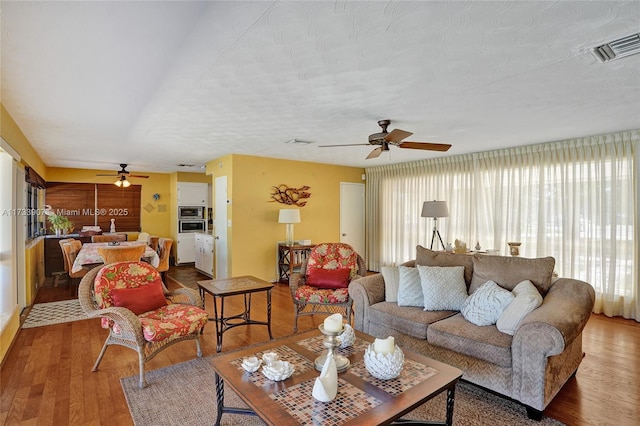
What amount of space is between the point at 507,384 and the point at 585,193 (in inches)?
147

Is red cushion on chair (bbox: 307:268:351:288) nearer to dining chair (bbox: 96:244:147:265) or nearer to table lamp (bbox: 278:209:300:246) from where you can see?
table lamp (bbox: 278:209:300:246)

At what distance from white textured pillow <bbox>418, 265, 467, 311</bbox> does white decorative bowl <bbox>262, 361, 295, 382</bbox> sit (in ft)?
5.61

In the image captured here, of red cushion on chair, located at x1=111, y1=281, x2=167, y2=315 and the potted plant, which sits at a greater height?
the potted plant

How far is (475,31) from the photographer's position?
6.47 feet

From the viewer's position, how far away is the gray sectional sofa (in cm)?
223

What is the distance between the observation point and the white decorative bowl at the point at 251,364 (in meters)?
1.94

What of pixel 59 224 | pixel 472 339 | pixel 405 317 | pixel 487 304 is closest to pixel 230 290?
pixel 405 317

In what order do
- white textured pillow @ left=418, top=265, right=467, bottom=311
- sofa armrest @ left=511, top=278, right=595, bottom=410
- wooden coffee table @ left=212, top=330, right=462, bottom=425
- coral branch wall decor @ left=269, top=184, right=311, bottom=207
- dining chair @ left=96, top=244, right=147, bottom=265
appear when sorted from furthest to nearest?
coral branch wall decor @ left=269, top=184, right=311, bottom=207 < dining chair @ left=96, top=244, right=147, bottom=265 < white textured pillow @ left=418, top=265, right=467, bottom=311 < sofa armrest @ left=511, top=278, right=595, bottom=410 < wooden coffee table @ left=212, top=330, right=462, bottom=425

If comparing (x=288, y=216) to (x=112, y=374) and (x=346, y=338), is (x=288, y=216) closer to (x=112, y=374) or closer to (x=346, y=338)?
(x=112, y=374)

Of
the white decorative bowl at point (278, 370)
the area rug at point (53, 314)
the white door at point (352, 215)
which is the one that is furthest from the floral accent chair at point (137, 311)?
the white door at point (352, 215)

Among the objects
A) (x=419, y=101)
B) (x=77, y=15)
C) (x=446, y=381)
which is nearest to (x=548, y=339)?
(x=446, y=381)

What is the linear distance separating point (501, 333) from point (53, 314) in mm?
5342

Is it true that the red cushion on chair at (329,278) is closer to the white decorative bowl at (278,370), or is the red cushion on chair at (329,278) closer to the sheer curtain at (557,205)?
the white decorative bowl at (278,370)

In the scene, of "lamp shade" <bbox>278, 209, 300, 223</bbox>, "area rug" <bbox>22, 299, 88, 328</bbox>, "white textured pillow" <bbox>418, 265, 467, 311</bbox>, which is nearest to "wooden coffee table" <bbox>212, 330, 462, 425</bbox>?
"white textured pillow" <bbox>418, 265, 467, 311</bbox>
